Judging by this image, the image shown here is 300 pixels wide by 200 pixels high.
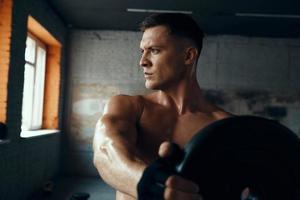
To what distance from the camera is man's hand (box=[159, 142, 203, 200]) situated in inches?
20.5

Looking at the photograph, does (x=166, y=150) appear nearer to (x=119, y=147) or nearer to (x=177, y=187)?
(x=177, y=187)

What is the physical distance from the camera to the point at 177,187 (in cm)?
53

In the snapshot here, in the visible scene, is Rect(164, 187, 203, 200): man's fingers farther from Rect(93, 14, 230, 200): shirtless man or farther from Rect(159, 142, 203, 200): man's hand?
Rect(93, 14, 230, 200): shirtless man

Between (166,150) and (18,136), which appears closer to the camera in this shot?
(166,150)

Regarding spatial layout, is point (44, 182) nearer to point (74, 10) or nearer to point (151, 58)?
point (74, 10)

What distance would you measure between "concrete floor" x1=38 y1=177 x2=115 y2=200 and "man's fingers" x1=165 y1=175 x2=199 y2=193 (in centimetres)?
339

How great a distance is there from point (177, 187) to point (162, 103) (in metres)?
0.57

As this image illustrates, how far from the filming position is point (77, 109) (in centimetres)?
528

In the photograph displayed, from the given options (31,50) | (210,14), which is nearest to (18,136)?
(31,50)

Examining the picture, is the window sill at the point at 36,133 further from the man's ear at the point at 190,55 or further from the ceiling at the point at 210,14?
the man's ear at the point at 190,55

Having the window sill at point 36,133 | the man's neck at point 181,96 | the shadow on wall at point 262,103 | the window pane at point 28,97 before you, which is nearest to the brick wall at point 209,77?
the shadow on wall at point 262,103

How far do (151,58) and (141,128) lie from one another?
0.19 meters

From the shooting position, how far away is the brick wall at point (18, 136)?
3.07m

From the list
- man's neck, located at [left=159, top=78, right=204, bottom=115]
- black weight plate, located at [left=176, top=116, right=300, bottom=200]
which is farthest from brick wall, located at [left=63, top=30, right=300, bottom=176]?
black weight plate, located at [left=176, top=116, right=300, bottom=200]
